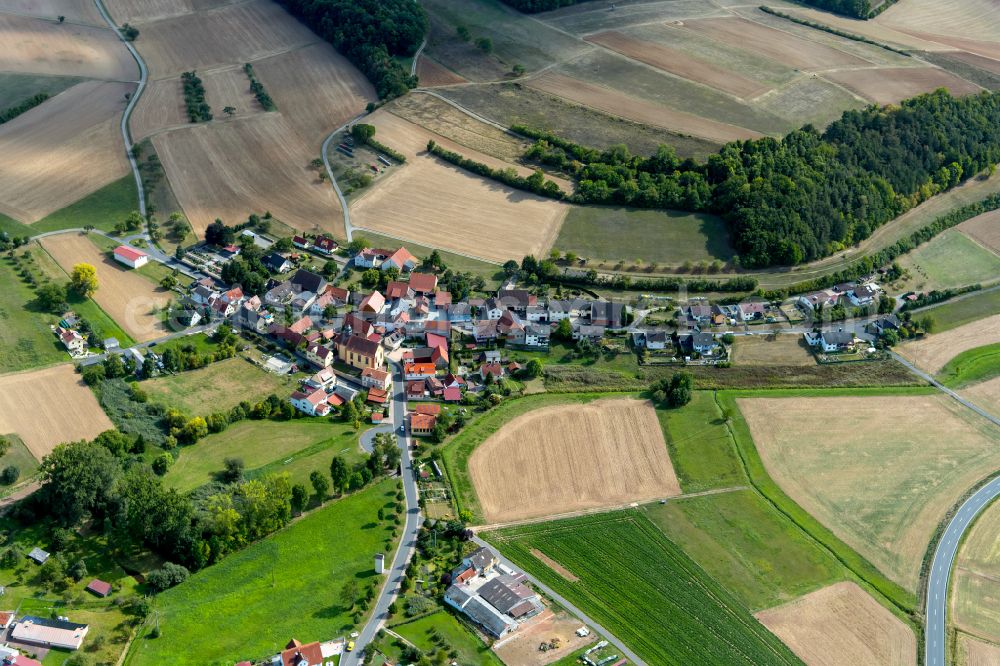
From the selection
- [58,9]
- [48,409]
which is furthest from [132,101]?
[48,409]

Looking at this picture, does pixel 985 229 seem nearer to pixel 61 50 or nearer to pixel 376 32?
pixel 376 32

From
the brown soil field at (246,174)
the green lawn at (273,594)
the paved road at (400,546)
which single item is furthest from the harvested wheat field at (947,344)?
the brown soil field at (246,174)

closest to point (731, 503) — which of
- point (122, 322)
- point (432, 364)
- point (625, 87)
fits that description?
point (432, 364)

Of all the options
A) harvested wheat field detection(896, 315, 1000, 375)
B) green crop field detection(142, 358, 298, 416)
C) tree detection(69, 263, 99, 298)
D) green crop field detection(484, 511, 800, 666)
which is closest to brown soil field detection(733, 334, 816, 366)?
harvested wheat field detection(896, 315, 1000, 375)

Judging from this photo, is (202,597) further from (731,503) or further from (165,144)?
(165,144)

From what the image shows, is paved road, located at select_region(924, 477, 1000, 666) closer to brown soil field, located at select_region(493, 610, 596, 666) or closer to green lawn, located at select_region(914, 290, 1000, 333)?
brown soil field, located at select_region(493, 610, 596, 666)

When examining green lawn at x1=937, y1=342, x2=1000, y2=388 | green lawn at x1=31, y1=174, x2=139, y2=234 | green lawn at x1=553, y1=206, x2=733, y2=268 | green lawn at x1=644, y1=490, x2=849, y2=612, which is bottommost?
green lawn at x1=644, y1=490, x2=849, y2=612

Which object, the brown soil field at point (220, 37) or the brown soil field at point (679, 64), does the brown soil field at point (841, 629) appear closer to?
the brown soil field at point (679, 64)
